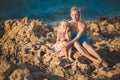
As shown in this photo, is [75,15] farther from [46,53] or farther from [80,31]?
[46,53]

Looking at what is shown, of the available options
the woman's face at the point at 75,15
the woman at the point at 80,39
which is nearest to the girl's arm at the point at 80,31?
the woman at the point at 80,39

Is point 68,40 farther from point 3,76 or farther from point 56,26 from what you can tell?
point 3,76

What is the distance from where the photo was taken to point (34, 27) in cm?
548

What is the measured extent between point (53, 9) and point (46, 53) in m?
0.73

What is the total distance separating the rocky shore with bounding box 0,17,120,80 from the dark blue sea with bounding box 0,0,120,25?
9 centimetres

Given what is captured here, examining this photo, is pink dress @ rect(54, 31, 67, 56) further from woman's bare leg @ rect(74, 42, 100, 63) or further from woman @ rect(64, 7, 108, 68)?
woman's bare leg @ rect(74, 42, 100, 63)

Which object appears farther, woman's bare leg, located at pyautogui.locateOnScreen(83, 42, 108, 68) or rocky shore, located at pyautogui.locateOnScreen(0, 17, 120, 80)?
woman's bare leg, located at pyautogui.locateOnScreen(83, 42, 108, 68)

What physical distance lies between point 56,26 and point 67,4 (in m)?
0.38

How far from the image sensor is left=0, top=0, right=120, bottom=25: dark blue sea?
5430 mm

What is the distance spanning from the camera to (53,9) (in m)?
5.48

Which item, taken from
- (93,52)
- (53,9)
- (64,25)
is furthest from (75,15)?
(93,52)

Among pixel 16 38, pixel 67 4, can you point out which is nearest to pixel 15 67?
pixel 16 38

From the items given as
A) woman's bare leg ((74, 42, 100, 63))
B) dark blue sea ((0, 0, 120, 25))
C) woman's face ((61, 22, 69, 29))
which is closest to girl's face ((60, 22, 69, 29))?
woman's face ((61, 22, 69, 29))

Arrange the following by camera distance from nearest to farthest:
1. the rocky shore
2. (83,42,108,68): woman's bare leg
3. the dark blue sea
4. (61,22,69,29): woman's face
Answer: the rocky shore
(83,42,108,68): woman's bare leg
(61,22,69,29): woman's face
the dark blue sea
